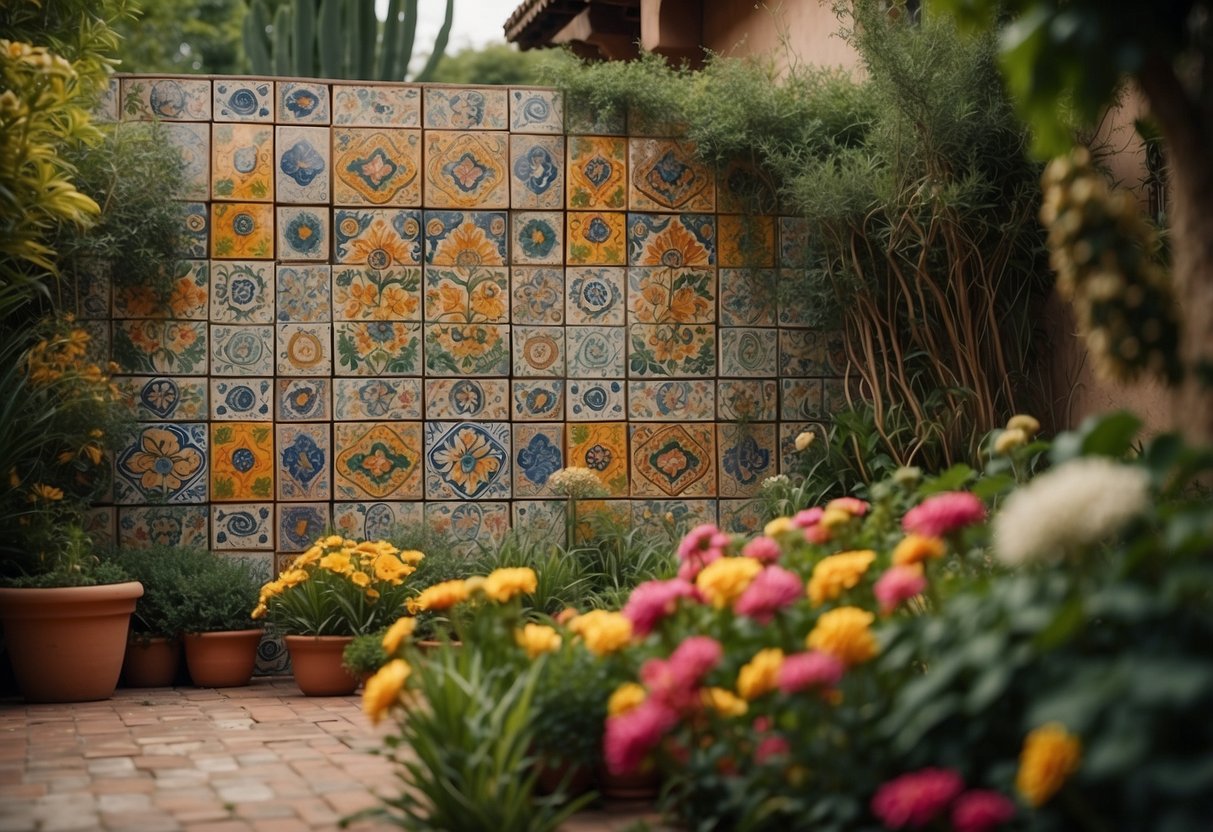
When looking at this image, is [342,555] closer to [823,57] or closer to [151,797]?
[151,797]

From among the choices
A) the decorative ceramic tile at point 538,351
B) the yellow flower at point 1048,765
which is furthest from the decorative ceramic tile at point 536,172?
the yellow flower at point 1048,765

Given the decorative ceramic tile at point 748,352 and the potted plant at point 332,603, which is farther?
the decorative ceramic tile at point 748,352

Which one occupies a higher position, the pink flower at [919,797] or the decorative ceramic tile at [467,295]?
the decorative ceramic tile at [467,295]

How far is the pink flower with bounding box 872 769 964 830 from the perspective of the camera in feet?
7.97

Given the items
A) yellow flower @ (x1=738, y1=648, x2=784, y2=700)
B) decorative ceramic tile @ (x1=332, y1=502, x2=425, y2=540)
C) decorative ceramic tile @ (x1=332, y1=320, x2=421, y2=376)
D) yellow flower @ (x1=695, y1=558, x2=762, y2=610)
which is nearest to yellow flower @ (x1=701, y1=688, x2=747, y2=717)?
yellow flower @ (x1=738, y1=648, x2=784, y2=700)

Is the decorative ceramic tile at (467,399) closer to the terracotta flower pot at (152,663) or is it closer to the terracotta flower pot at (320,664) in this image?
the terracotta flower pot at (320,664)

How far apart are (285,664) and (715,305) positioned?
2.73 meters

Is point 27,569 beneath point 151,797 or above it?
above

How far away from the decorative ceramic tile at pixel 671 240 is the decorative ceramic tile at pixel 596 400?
0.63 meters

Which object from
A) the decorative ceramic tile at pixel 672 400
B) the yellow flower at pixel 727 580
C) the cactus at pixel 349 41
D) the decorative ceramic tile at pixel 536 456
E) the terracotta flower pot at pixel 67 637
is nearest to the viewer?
the yellow flower at pixel 727 580

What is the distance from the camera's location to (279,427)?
21.1ft

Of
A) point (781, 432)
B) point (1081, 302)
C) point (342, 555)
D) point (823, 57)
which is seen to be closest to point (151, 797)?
point (342, 555)

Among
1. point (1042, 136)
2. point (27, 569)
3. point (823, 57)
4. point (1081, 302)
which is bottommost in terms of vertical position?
point (27, 569)

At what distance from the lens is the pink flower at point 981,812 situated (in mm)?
2359
